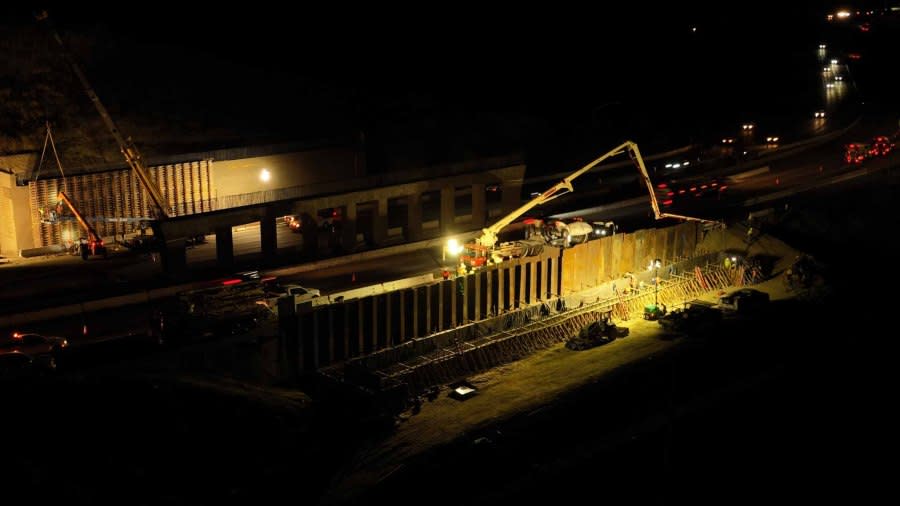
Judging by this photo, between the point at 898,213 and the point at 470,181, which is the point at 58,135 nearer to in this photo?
the point at 470,181

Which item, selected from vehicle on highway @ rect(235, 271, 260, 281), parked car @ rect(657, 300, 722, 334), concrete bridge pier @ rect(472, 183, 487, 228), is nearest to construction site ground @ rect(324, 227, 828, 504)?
parked car @ rect(657, 300, 722, 334)

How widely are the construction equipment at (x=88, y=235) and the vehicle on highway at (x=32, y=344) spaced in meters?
11.4

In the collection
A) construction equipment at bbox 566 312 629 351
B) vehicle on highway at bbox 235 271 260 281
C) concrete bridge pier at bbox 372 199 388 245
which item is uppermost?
concrete bridge pier at bbox 372 199 388 245

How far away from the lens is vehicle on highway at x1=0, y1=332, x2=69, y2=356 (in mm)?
32062

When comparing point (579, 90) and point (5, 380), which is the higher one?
point (579, 90)

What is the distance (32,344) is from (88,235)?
13479mm

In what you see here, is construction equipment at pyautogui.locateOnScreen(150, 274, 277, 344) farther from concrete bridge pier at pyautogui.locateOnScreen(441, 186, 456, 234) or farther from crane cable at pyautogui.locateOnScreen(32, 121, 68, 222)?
concrete bridge pier at pyautogui.locateOnScreen(441, 186, 456, 234)

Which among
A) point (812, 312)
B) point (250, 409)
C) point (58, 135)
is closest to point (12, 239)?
point (58, 135)

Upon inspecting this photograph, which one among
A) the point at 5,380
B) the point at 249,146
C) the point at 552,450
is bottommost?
the point at 552,450

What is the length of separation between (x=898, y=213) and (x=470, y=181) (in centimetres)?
2372

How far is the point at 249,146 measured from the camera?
52.4m

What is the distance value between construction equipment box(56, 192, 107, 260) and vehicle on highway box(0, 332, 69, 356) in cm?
1137

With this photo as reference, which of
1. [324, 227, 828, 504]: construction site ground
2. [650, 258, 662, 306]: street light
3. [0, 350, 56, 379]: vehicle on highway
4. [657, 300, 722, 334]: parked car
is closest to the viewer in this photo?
[324, 227, 828, 504]: construction site ground

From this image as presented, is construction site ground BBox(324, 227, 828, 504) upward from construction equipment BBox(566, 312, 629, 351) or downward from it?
downward
